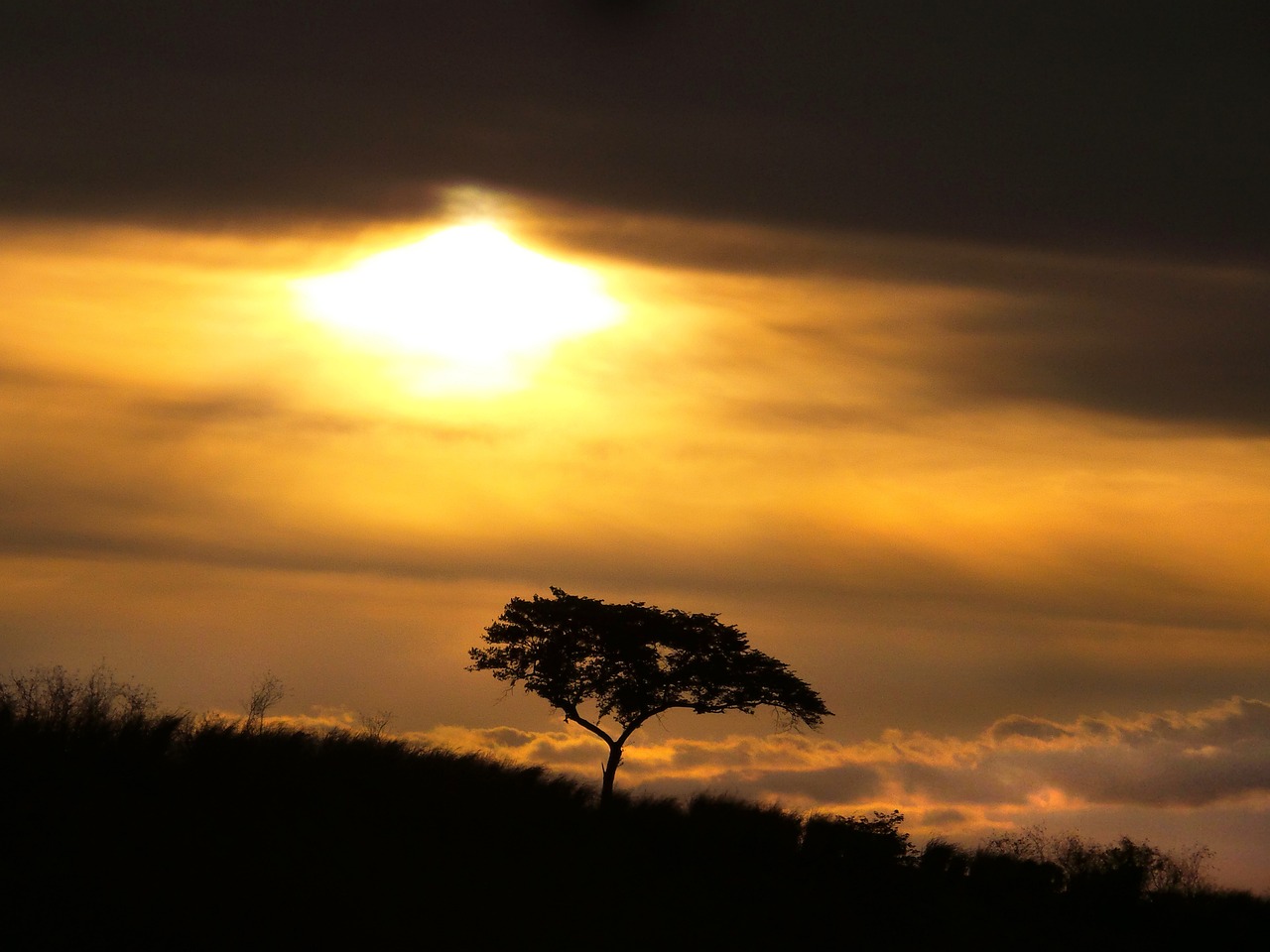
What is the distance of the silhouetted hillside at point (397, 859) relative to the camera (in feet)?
67.7

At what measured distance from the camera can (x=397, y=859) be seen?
82.6 ft

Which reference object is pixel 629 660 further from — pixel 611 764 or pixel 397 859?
pixel 397 859

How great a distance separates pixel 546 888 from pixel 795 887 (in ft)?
25.6

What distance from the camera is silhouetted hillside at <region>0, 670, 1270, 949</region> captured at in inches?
813

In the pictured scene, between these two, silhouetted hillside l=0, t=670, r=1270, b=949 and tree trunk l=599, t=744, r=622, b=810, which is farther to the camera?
tree trunk l=599, t=744, r=622, b=810

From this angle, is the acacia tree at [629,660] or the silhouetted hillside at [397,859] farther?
the acacia tree at [629,660]

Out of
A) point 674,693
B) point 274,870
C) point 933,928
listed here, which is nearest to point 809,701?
point 674,693

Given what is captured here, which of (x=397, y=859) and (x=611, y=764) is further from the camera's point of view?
(x=611, y=764)

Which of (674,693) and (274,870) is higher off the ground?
(674,693)

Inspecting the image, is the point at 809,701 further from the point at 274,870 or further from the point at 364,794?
the point at 274,870

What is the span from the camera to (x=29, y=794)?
21.5 meters

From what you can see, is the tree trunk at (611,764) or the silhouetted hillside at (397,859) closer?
the silhouetted hillside at (397,859)

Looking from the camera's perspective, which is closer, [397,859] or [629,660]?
[397,859]

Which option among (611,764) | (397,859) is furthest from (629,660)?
(397,859)
